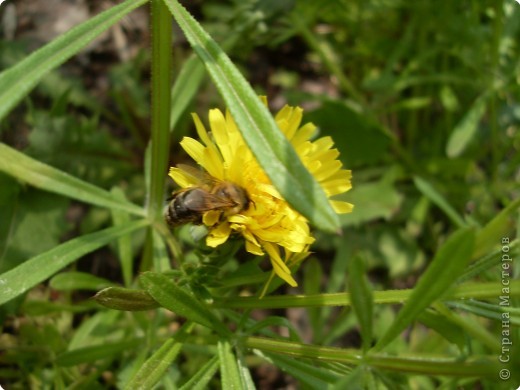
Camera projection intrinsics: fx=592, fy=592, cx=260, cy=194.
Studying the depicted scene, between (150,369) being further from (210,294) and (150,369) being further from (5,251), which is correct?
(5,251)

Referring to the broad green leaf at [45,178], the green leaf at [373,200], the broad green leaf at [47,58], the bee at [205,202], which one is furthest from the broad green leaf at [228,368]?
the green leaf at [373,200]

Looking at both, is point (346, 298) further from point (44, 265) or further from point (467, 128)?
point (467, 128)

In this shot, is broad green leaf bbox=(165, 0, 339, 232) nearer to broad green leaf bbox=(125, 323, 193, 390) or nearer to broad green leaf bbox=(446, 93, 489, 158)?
broad green leaf bbox=(125, 323, 193, 390)

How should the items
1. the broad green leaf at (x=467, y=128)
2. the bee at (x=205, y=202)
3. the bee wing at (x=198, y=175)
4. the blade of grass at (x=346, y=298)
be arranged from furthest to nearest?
the broad green leaf at (x=467, y=128) → the bee wing at (x=198, y=175) → the bee at (x=205, y=202) → the blade of grass at (x=346, y=298)

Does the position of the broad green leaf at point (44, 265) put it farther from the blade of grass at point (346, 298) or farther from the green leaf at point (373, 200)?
the green leaf at point (373, 200)

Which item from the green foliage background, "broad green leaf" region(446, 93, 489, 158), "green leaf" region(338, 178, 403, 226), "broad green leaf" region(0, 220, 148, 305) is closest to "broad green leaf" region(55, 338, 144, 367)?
the green foliage background

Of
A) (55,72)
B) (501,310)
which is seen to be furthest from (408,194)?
(55,72)
